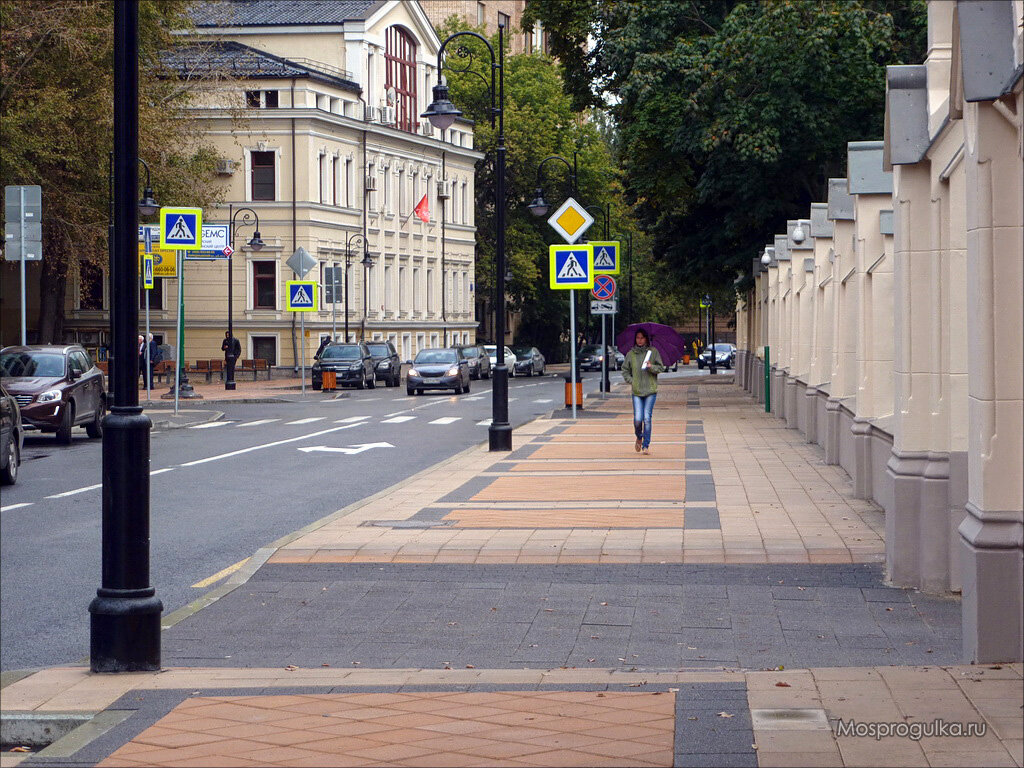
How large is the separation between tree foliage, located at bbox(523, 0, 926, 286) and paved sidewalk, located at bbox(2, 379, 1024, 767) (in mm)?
18089

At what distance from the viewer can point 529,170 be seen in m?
81.6

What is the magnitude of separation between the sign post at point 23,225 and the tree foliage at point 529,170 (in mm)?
54469

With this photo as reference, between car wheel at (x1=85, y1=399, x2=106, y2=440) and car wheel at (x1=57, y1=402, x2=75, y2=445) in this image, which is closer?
car wheel at (x1=57, y1=402, x2=75, y2=445)

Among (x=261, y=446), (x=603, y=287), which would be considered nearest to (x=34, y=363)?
(x=261, y=446)

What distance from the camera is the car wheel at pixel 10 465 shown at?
17.8 metres

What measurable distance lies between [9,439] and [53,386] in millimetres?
6483

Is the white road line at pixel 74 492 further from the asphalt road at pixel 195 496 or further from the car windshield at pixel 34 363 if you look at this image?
the car windshield at pixel 34 363

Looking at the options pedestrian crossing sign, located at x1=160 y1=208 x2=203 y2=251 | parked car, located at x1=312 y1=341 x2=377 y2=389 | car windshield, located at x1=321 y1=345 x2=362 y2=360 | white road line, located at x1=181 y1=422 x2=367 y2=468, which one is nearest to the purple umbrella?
white road line, located at x1=181 y1=422 x2=367 y2=468

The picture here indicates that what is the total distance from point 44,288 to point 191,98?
7.52m

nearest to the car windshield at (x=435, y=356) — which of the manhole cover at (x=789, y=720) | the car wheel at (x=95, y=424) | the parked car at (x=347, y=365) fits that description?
the parked car at (x=347, y=365)

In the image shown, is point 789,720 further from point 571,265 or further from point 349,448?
point 571,265

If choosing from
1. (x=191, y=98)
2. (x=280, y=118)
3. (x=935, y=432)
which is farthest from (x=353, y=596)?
(x=280, y=118)

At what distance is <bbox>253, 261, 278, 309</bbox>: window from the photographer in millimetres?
66625

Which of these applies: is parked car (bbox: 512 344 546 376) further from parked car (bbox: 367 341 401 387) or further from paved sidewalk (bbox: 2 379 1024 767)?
paved sidewalk (bbox: 2 379 1024 767)
